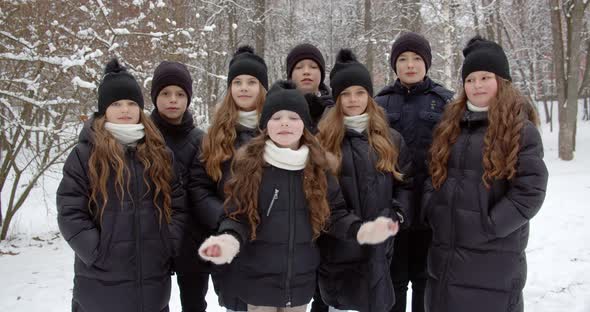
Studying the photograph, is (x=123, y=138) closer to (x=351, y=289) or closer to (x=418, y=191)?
(x=351, y=289)

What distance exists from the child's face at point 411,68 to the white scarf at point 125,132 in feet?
6.90

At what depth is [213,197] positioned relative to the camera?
317 centimetres

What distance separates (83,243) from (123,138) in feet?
2.24

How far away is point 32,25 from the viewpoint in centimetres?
683

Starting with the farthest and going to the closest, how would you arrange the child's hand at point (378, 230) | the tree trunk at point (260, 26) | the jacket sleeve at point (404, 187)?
the tree trunk at point (260, 26)
the jacket sleeve at point (404, 187)
the child's hand at point (378, 230)

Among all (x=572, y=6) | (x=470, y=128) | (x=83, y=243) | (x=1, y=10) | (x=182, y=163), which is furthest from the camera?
(x=572, y=6)

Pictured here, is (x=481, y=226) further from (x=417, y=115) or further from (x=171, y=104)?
(x=171, y=104)

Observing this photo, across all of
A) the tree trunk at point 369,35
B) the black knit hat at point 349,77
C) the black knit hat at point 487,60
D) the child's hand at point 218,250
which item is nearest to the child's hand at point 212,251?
the child's hand at point 218,250

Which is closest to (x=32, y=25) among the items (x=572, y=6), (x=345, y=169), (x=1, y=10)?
(x=1, y=10)

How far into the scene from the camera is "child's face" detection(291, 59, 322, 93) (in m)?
3.96

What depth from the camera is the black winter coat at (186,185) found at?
338 centimetres

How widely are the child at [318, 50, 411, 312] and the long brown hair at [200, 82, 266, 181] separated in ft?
2.11

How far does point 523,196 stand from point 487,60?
0.94 meters

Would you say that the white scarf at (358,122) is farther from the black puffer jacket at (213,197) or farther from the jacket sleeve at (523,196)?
the jacket sleeve at (523,196)
